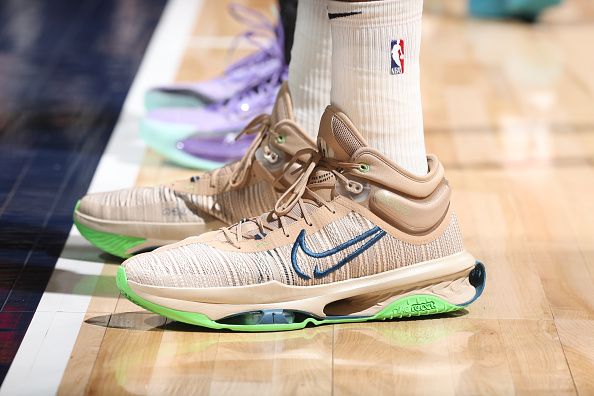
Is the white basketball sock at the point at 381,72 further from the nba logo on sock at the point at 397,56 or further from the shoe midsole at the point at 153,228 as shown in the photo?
the shoe midsole at the point at 153,228

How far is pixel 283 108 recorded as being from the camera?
5.40ft

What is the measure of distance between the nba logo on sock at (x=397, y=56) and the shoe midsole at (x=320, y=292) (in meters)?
0.26

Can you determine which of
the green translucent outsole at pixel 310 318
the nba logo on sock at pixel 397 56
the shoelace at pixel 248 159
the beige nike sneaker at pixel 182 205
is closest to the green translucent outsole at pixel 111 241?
the beige nike sneaker at pixel 182 205

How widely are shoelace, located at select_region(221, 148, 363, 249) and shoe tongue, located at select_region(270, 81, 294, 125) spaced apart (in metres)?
0.13

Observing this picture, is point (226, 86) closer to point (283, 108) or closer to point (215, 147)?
point (215, 147)

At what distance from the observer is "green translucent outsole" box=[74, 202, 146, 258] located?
1718mm

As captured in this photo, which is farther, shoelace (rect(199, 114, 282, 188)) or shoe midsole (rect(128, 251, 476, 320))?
shoelace (rect(199, 114, 282, 188))

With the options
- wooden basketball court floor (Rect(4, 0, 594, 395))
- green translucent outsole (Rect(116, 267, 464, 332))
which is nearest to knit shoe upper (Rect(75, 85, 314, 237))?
wooden basketball court floor (Rect(4, 0, 594, 395))

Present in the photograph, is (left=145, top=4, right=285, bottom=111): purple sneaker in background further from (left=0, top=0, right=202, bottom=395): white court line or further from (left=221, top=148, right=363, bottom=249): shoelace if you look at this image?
(left=221, top=148, right=363, bottom=249): shoelace

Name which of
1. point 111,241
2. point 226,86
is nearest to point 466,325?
point 111,241

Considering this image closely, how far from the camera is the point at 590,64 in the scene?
10.0 ft

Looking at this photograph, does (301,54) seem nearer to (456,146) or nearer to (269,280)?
(269,280)

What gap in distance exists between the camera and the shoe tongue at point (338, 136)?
4.79ft

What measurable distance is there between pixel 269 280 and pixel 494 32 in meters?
2.16
